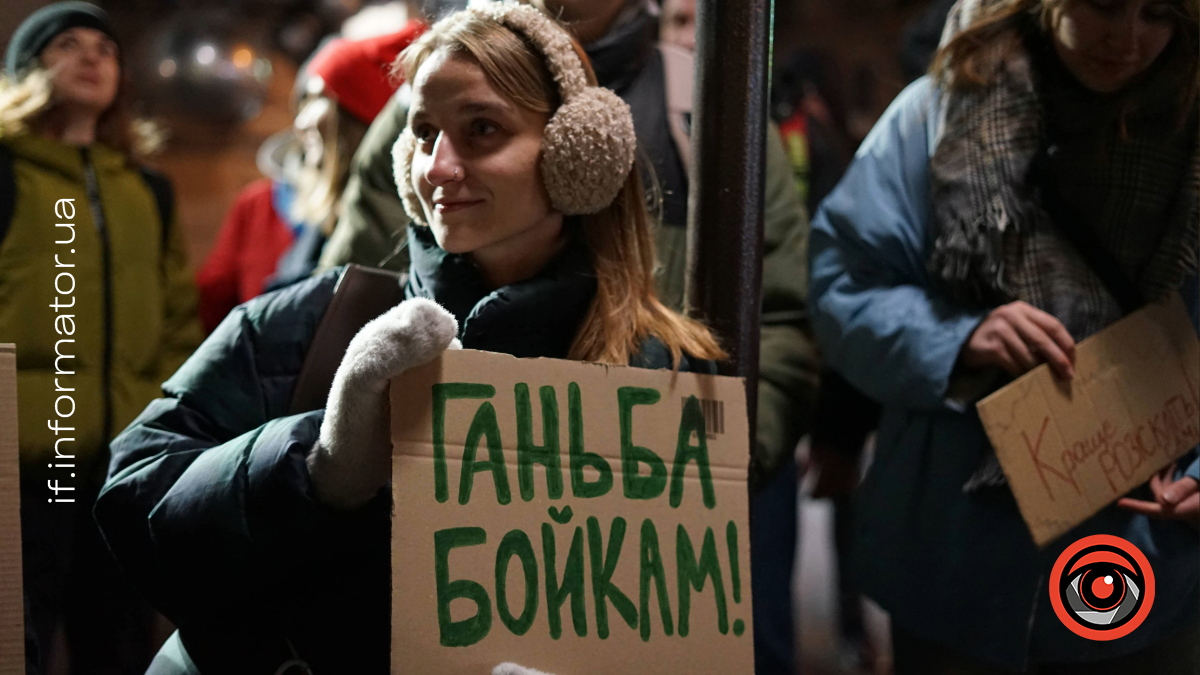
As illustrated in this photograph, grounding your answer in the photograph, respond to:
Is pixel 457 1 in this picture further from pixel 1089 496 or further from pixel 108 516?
pixel 1089 496

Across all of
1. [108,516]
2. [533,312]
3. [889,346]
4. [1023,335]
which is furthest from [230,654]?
[1023,335]

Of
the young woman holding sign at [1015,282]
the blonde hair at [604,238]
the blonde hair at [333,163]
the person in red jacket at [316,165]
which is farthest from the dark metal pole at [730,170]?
the blonde hair at [333,163]

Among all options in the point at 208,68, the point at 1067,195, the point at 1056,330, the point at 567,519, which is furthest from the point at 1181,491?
the point at 208,68

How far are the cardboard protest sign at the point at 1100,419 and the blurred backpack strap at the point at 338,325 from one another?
0.79m

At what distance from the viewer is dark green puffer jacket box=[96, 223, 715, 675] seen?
3.66 feet

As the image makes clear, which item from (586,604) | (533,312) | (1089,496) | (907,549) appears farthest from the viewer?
(907,549)

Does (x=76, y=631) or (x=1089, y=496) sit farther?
(x=1089, y=496)

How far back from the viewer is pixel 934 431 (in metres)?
1.60

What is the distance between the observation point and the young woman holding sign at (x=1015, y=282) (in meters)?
1.48

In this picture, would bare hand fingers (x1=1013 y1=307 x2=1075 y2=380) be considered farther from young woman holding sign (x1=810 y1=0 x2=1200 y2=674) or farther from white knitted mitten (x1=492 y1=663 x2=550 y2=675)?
white knitted mitten (x1=492 y1=663 x2=550 y2=675)

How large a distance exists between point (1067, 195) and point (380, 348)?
1.04 m

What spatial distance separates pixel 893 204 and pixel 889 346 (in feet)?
0.72

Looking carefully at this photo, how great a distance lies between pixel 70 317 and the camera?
50.3 inches

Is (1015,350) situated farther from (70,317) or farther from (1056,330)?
(70,317)
